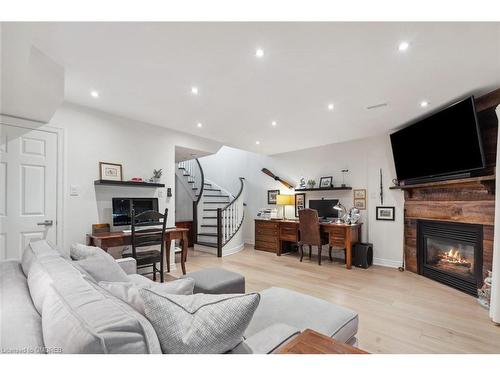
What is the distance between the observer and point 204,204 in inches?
253

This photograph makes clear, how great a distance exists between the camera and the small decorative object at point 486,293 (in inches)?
104

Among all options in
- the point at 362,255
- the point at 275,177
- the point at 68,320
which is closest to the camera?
the point at 68,320

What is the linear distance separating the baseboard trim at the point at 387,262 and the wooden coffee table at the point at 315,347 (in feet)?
13.2

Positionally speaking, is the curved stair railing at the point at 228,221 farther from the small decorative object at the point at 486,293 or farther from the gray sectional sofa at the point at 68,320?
the small decorative object at the point at 486,293

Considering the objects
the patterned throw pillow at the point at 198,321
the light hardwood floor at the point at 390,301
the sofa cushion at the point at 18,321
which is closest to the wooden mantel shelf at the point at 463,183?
the light hardwood floor at the point at 390,301

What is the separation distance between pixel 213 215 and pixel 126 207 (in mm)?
2850

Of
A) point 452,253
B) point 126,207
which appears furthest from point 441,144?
point 126,207

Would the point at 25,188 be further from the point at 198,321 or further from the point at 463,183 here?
the point at 463,183

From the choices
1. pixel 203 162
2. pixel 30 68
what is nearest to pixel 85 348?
pixel 30 68

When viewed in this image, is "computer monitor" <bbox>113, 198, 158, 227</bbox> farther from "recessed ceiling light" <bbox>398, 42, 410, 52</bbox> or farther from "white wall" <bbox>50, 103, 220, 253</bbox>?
"recessed ceiling light" <bbox>398, 42, 410, 52</bbox>

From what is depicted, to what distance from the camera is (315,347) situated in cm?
92
